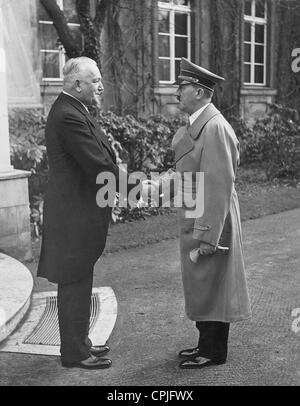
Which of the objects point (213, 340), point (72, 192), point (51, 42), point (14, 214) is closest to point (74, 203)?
point (72, 192)

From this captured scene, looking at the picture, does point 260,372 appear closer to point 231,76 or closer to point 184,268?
point 184,268

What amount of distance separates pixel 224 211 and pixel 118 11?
9.76 m

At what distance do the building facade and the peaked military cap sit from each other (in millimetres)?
6538

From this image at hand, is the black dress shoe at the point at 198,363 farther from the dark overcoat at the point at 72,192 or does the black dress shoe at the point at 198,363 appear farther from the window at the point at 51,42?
the window at the point at 51,42

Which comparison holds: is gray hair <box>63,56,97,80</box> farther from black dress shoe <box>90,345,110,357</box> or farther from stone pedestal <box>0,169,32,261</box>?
stone pedestal <box>0,169,32,261</box>

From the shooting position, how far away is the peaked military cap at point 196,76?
327cm

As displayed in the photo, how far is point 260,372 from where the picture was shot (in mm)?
3428

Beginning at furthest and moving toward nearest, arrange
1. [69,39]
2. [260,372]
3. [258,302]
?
[69,39] → [258,302] → [260,372]

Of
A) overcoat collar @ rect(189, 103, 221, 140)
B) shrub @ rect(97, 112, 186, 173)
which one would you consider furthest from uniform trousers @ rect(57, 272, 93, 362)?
shrub @ rect(97, 112, 186, 173)

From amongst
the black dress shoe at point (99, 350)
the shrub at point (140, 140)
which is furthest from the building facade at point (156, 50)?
the black dress shoe at point (99, 350)

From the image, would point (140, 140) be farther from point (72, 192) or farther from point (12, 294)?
point (72, 192)

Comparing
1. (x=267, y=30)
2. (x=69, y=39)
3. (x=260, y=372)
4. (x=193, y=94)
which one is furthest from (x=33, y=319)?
(x=267, y=30)

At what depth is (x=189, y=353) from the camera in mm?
3627

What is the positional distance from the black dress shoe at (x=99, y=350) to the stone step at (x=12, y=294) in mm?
698
